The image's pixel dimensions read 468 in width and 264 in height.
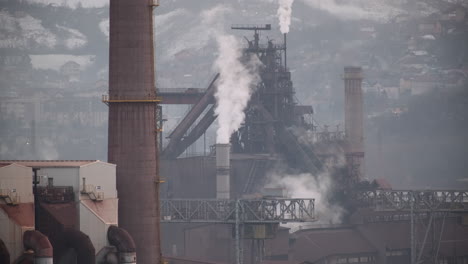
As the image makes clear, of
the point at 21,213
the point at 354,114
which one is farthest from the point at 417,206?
the point at 21,213

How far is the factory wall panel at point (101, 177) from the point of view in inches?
1918

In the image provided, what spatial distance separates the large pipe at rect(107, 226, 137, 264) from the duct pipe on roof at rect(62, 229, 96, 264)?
1.29 meters

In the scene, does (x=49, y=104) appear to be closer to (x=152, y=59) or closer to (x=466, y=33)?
(x=466, y=33)

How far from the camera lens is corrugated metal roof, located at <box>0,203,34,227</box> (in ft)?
147

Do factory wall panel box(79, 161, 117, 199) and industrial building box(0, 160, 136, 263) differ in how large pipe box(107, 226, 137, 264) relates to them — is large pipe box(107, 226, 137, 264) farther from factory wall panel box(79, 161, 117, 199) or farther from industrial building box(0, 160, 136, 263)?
factory wall panel box(79, 161, 117, 199)

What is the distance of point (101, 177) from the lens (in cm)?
4909

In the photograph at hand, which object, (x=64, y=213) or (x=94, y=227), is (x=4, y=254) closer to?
(x=64, y=213)

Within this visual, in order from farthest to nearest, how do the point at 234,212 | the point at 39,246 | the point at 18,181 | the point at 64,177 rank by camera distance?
the point at 234,212 → the point at 64,177 → the point at 18,181 → the point at 39,246

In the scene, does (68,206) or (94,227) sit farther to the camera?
(94,227)

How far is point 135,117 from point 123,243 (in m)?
5.90

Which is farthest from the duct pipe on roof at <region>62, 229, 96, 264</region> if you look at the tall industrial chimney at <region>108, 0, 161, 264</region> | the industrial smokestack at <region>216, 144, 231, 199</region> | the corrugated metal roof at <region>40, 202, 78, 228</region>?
the industrial smokestack at <region>216, 144, 231, 199</region>

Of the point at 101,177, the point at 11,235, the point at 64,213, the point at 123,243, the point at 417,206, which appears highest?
the point at 101,177

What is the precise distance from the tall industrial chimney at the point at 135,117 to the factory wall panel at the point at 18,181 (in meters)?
5.76

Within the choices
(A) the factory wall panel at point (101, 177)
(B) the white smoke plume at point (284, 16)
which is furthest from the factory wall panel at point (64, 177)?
(B) the white smoke plume at point (284, 16)
